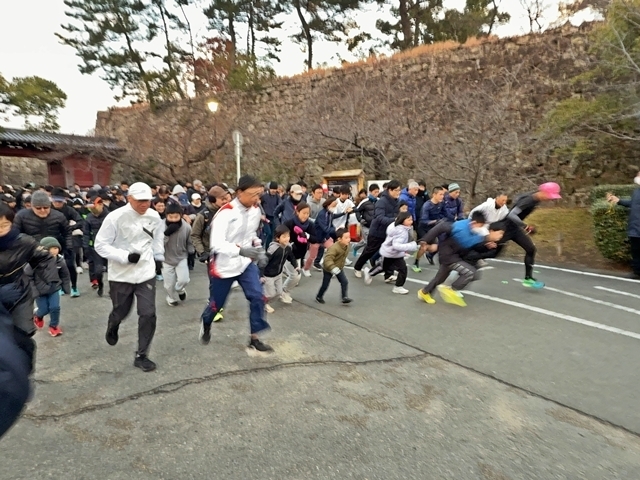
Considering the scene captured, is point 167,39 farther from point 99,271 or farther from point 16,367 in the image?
point 16,367

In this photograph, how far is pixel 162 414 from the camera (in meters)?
3.14

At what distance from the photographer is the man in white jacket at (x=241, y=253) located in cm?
405

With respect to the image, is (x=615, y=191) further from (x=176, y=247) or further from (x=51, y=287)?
(x=51, y=287)

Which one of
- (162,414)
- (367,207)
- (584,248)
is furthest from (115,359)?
(584,248)

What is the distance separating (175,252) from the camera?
19.8 ft

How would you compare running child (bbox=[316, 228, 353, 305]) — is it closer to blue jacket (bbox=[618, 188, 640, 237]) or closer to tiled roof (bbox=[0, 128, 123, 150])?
blue jacket (bbox=[618, 188, 640, 237])

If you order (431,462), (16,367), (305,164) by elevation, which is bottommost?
(431,462)

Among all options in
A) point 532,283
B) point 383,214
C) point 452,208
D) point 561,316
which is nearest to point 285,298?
point 383,214

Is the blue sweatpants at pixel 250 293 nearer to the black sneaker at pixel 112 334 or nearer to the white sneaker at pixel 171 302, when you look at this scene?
the black sneaker at pixel 112 334

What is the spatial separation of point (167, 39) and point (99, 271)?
22.8 m

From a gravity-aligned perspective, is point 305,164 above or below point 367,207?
above

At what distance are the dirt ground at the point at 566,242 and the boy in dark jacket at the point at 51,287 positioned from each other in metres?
8.62

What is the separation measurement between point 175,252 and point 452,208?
542 centimetres

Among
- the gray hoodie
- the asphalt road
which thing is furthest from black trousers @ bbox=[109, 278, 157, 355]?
the gray hoodie
